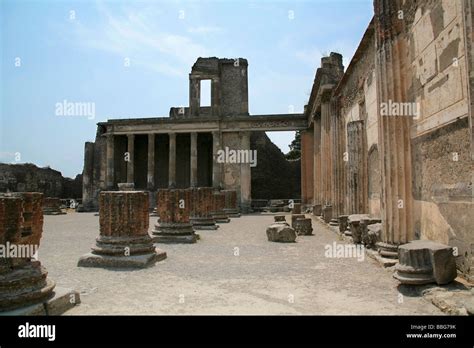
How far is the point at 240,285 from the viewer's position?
16.0ft

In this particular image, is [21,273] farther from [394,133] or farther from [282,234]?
[282,234]

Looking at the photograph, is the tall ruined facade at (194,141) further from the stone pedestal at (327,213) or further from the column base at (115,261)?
the column base at (115,261)

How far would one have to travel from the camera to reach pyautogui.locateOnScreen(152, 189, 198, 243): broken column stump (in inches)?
372

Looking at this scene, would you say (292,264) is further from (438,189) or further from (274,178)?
(274,178)

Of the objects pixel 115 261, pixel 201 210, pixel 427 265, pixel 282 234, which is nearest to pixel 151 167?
pixel 201 210

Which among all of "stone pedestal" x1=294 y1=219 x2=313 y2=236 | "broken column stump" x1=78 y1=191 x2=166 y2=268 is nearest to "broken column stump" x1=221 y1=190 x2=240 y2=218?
"stone pedestal" x1=294 y1=219 x2=313 y2=236

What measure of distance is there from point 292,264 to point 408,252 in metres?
2.11

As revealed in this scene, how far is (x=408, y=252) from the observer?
4.59 m

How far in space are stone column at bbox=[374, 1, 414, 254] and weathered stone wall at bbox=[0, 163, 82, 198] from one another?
24.4 metres

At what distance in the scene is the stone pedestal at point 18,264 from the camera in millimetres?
3748

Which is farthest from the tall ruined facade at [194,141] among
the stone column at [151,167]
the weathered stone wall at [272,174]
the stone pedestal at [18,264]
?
the stone pedestal at [18,264]

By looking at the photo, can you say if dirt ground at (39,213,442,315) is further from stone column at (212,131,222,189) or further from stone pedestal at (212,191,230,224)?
stone column at (212,131,222,189)

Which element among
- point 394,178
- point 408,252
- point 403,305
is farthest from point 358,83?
point 403,305

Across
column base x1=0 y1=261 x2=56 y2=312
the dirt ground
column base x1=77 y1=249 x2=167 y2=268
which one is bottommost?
the dirt ground
